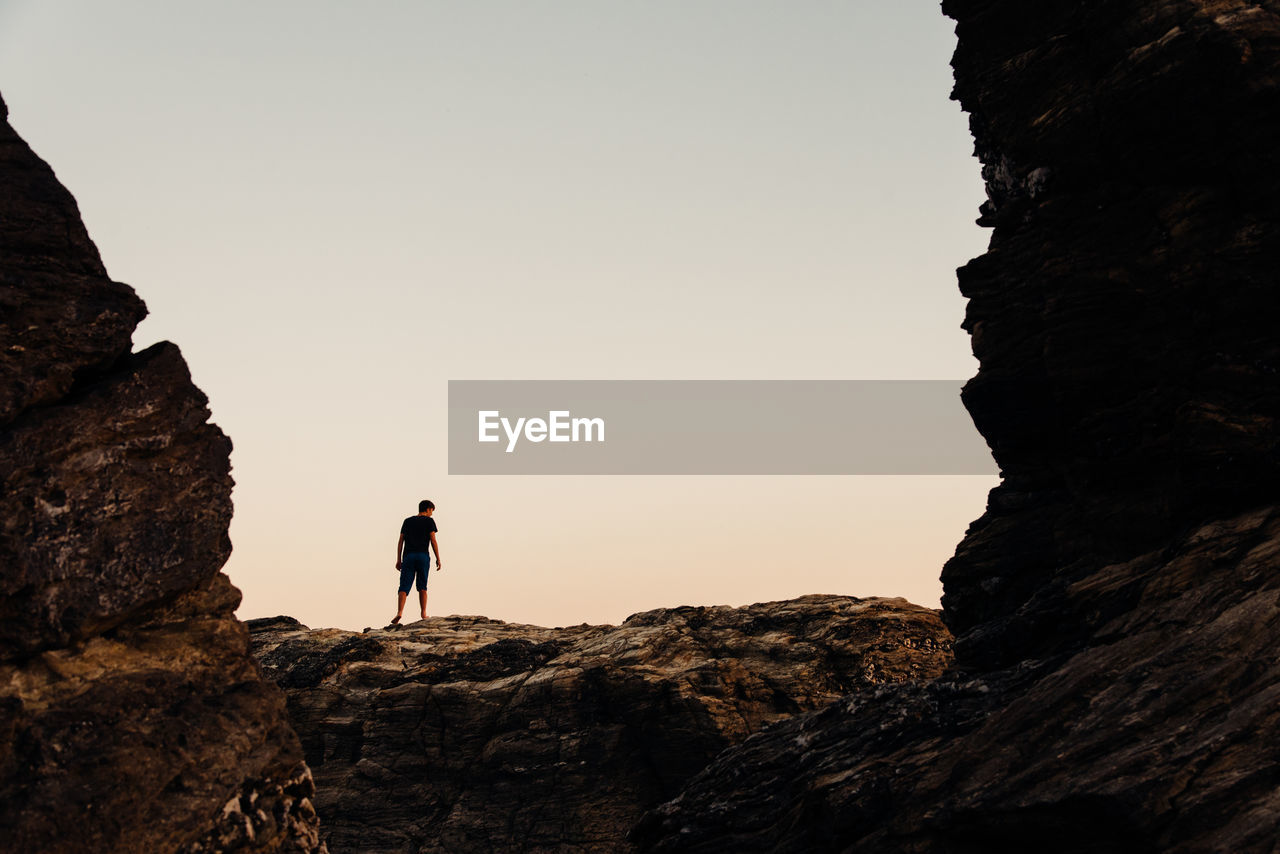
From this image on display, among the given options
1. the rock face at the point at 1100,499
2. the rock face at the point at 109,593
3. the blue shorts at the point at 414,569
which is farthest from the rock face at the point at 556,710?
the rock face at the point at 109,593

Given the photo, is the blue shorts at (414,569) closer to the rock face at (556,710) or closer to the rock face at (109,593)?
the rock face at (556,710)

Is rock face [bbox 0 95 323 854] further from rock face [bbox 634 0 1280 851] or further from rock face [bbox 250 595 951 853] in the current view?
rock face [bbox 250 595 951 853]

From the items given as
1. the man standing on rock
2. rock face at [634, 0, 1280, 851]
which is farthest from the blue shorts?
rock face at [634, 0, 1280, 851]

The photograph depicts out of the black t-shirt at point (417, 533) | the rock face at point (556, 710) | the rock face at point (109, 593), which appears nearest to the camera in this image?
the rock face at point (109, 593)

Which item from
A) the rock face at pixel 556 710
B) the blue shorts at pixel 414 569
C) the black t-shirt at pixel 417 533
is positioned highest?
the black t-shirt at pixel 417 533

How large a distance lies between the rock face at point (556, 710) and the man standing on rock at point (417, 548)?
10.8 ft

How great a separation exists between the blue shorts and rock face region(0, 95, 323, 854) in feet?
56.2

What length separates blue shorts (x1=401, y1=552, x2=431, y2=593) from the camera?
131ft

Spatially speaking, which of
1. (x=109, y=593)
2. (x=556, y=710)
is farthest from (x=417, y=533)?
(x=109, y=593)

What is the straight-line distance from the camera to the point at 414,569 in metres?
40.2

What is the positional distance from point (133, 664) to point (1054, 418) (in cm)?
2165

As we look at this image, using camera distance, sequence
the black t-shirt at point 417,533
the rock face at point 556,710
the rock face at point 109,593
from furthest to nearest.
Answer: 1. the black t-shirt at point 417,533
2. the rock face at point 556,710
3. the rock face at point 109,593

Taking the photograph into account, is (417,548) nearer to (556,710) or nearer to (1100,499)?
(556,710)

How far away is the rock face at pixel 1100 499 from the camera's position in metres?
19.0
